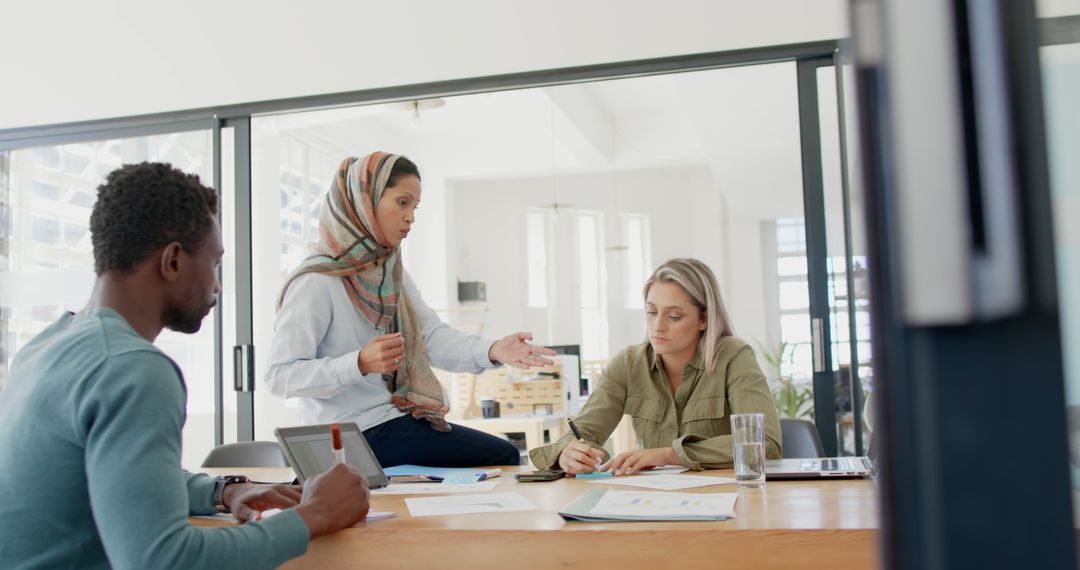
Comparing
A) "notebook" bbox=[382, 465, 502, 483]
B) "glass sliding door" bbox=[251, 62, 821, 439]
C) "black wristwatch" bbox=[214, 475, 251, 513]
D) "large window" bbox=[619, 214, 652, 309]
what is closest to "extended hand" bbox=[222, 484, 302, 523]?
"black wristwatch" bbox=[214, 475, 251, 513]

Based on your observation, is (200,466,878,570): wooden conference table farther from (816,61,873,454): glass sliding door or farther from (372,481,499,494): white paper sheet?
(816,61,873,454): glass sliding door

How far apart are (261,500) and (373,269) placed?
4.09ft

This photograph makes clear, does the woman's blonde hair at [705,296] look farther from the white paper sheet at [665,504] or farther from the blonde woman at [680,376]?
the white paper sheet at [665,504]

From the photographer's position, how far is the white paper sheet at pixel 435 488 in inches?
67.3

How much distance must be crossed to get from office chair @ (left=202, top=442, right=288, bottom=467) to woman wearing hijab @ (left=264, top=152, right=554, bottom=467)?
1.18ft

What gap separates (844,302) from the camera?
3227mm

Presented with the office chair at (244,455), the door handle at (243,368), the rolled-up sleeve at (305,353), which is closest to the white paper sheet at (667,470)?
the rolled-up sleeve at (305,353)

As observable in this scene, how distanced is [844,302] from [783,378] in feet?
19.1

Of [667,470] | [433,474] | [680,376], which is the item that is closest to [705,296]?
[680,376]

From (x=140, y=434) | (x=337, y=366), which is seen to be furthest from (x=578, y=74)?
(x=140, y=434)

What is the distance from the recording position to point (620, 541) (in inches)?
47.6

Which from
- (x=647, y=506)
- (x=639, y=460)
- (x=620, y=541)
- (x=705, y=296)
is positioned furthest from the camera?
(x=705, y=296)

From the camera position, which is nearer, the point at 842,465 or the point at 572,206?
the point at 842,465

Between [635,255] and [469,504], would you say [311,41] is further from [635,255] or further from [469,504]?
[635,255]
